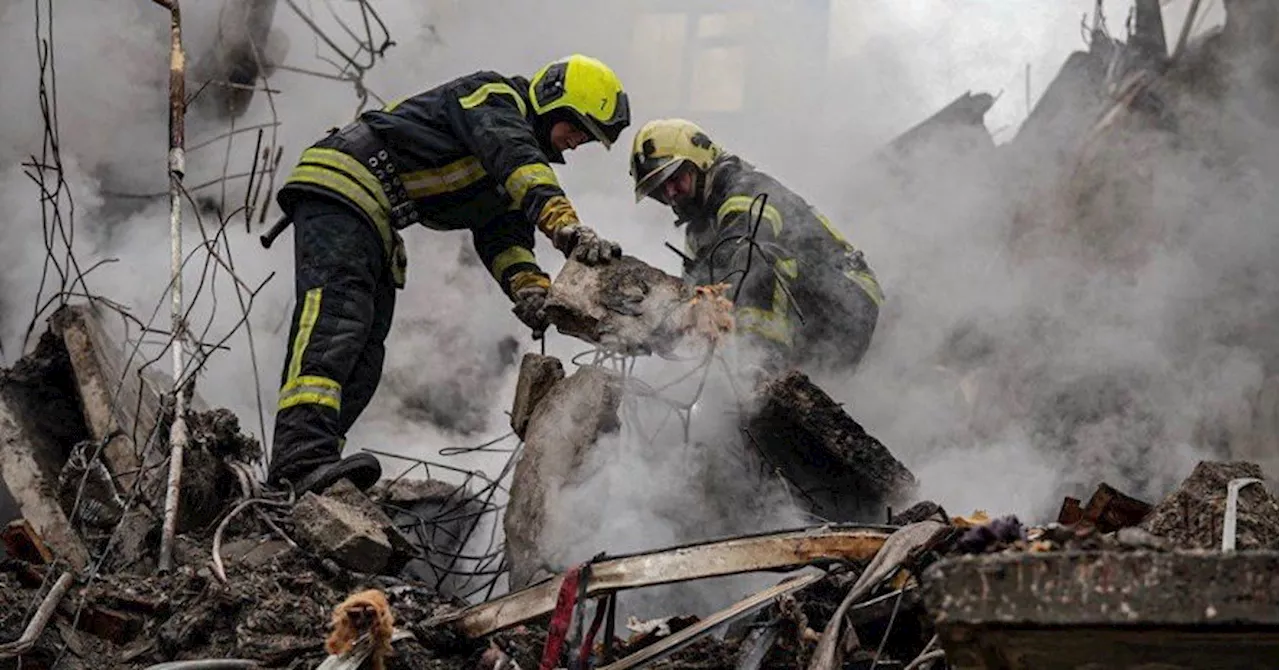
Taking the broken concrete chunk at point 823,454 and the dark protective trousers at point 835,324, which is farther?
the dark protective trousers at point 835,324

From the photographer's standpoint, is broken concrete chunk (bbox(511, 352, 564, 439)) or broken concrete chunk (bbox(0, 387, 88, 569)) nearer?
broken concrete chunk (bbox(511, 352, 564, 439))

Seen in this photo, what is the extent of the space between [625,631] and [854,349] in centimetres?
314

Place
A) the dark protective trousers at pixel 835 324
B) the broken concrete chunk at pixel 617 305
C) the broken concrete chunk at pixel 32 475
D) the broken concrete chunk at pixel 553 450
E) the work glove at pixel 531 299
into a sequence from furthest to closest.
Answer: the dark protective trousers at pixel 835 324 < the broken concrete chunk at pixel 32 475 < the work glove at pixel 531 299 < the broken concrete chunk at pixel 617 305 < the broken concrete chunk at pixel 553 450

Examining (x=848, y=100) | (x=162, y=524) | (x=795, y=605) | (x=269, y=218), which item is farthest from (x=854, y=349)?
(x=848, y=100)

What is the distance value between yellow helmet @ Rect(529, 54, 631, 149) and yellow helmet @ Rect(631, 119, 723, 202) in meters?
1.02

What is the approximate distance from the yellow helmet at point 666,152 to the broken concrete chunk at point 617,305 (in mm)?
2273

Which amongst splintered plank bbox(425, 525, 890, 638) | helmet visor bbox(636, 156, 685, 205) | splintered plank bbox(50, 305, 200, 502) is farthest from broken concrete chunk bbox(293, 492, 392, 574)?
helmet visor bbox(636, 156, 685, 205)

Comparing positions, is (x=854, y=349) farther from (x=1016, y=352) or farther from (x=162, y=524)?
(x=162, y=524)

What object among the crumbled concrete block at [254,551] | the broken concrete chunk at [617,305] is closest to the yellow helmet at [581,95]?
the broken concrete chunk at [617,305]

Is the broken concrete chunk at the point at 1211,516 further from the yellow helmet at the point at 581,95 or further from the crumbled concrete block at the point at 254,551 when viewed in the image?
the yellow helmet at the point at 581,95

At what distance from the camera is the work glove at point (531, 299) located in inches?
223

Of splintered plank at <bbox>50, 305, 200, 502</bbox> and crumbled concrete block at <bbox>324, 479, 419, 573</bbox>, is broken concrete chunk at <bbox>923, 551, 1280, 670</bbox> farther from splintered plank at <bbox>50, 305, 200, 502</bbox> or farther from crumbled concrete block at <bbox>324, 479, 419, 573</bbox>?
splintered plank at <bbox>50, 305, 200, 502</bbox>

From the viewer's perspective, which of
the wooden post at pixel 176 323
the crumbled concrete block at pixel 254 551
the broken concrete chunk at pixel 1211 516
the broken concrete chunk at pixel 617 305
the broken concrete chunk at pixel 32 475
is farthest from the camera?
the broken concrete chunk at pixel 32 475

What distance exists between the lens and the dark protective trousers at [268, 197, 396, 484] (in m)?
5.48
